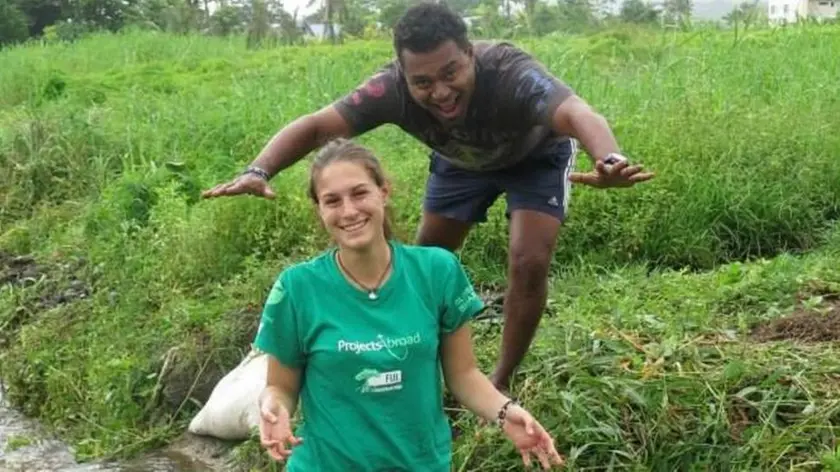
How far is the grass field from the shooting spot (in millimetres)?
3875

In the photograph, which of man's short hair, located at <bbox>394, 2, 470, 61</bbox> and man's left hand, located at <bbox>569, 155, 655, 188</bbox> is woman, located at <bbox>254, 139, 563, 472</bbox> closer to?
man's left hand, located at <bbox>569, 155, 655, 188</bbox>

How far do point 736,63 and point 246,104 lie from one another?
11.8 ft

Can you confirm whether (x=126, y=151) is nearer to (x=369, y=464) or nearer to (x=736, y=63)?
(x=736, y=63)

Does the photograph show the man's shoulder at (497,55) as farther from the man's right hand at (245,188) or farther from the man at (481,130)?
the man's right hand at (245,188)

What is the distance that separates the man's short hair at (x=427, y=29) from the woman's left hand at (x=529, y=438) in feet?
4.28

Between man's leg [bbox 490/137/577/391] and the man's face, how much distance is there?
0.46m

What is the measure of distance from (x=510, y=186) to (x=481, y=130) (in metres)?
0.31

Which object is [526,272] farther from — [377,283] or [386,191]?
[377,283]

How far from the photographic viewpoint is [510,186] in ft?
13.4

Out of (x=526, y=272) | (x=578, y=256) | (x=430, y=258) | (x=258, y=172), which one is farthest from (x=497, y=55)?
(x=578, y=256)

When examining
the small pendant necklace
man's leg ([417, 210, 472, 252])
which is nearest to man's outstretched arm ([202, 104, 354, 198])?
man's leg ([417, 210, 472, 252])

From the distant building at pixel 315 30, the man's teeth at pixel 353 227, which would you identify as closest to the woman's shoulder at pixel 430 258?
the man's teeth at pixel 353 227

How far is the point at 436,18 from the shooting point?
3523mm

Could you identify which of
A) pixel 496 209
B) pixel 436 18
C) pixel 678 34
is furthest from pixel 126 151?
pixel 436 18
